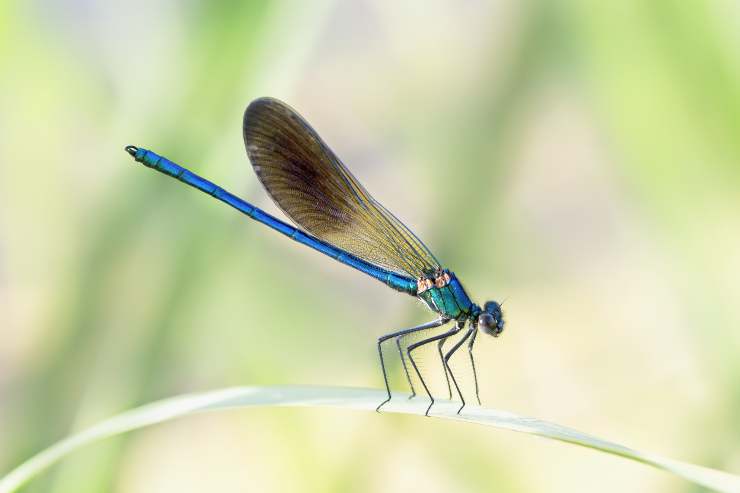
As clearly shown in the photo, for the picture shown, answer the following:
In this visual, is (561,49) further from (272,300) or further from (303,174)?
(272,300)

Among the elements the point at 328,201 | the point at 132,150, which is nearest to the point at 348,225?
the point at 328,201

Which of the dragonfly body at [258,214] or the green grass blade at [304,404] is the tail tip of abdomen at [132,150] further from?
the green grass blade at [304,404]

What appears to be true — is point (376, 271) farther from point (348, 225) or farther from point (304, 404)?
point (304, 404)

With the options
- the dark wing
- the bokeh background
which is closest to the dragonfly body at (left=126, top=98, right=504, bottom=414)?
the dark wing

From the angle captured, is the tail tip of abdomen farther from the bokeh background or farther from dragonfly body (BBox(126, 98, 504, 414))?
dragonfly body (BBox(126, 98, 504, 414))

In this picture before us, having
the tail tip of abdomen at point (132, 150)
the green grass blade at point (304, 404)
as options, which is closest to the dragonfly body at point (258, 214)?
the tail tip of abdomen at point (132, 150)

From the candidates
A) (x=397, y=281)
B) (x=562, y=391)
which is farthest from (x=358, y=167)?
(x=397, y=281)

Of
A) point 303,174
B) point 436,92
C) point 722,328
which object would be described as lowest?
point 722,328
